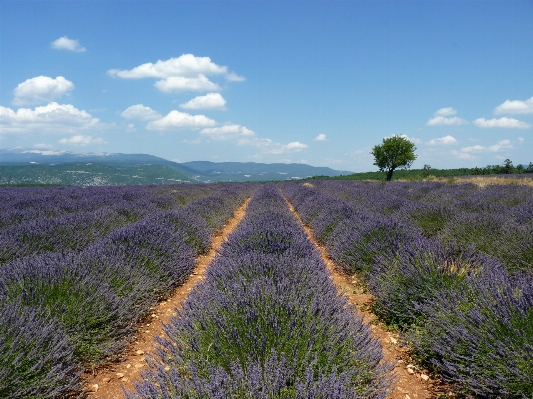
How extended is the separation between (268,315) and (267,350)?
9.5 inches

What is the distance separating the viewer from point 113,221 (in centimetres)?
611

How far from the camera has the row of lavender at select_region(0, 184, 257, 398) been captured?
1.85 meters

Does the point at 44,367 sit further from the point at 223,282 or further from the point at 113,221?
the point at 113,221

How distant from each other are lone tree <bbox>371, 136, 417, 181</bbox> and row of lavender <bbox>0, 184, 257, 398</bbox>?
33.6m

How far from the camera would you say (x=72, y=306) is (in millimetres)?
2488

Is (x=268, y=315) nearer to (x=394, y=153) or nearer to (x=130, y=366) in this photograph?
(x=130, y=366)

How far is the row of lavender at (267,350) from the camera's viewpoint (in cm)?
144

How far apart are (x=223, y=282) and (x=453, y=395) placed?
5.94ft

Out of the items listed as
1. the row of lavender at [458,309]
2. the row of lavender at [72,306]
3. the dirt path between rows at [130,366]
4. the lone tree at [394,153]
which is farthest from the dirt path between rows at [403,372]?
the lone tree at [394,153]

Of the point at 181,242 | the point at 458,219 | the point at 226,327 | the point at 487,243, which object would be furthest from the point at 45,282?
the point at 458,219

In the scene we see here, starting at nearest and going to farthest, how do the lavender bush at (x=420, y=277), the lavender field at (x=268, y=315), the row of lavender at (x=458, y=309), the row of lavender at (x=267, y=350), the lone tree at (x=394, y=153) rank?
the row of lavender at (x=267, y=350) → the lavender field at (x=268, y=315) → the row of lavender at (x=458, y=309) → the lavender bush at (x=420, y=277) → the lone tree at (x=394, y=153)

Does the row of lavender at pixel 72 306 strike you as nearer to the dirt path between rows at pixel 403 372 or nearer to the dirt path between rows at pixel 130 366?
the dirt path between rows at pixel 130 366

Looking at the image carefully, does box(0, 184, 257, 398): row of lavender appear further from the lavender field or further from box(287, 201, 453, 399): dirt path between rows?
box(287, 201, 453, 399): dirt path between rows

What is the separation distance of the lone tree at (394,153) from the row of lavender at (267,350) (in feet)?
113
